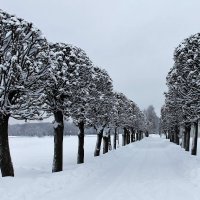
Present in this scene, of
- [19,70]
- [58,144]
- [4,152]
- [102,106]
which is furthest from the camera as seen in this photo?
[102,106]

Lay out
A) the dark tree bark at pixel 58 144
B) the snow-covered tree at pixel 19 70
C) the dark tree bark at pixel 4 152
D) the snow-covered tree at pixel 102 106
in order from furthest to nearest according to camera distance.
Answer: the snow-covered tree at pixel 102 106 → the dark tree bark at pixel 58 144 → the dark tree bark at pixel 4 152 → the snow-covered tree at pixel 19 70

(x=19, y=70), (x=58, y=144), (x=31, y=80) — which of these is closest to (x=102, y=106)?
(x=58, y=144)

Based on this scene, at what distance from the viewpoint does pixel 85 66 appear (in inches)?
898

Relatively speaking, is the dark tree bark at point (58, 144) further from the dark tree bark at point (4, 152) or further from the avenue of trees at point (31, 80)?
the dark tree bark at point (4, 152)

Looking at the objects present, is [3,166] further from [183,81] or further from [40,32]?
[183,81]

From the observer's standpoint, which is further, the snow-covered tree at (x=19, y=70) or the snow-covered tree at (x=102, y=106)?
the snow-covered tree at (x=102, y=106)

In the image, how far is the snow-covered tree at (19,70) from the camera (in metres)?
15.1

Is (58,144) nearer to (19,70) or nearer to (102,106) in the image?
(19,70)

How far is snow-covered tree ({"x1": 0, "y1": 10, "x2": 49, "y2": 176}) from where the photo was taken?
596 inches

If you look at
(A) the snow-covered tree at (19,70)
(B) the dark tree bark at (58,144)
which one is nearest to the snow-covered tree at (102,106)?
Answer: (B) the dark tree bark at (58,144)

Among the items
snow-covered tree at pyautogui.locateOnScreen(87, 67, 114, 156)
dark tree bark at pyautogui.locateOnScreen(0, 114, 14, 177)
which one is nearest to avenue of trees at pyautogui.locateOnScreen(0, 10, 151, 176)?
dark tree bark at pyautogui.locateOnScreen(0, 114, 14, 177)

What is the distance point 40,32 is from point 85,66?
21.9 feet

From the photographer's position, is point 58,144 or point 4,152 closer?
point 4,152

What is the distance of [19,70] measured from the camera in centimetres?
1501
